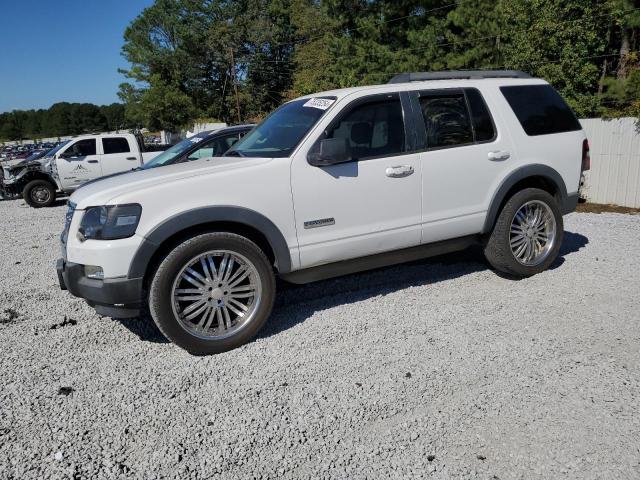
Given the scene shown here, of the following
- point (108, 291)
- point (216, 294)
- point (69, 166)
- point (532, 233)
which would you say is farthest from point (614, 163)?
point (69, 166)

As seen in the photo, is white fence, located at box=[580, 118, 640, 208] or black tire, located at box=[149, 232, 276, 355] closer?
black tire, located at box=[149, 232, 276, 355]

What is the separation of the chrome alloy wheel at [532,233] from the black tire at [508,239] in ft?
0.15

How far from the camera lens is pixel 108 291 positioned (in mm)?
3613

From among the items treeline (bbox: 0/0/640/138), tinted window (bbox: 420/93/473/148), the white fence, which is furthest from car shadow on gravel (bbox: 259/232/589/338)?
treeline (bbox: 0/0/640/138)

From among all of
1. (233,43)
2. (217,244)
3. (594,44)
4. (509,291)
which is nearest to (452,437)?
(217,244)

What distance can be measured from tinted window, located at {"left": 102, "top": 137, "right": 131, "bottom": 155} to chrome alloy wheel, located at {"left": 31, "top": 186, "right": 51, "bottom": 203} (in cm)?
196

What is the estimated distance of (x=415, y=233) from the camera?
462cm

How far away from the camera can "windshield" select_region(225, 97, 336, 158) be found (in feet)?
14.1

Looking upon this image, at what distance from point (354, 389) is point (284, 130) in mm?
2391

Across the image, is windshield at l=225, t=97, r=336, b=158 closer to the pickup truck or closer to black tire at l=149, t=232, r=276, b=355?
black tire at l=149, t=232, r=276, b=355

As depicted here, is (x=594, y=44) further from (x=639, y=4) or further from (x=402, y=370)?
(x=402, y=370)

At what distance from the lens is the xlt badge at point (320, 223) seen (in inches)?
163

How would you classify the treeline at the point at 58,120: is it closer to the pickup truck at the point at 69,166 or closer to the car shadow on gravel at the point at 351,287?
the pickup truck at the point at 69,166

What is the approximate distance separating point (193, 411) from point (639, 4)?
47.8 ft
